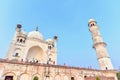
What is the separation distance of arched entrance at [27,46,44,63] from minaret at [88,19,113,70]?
52.6ft

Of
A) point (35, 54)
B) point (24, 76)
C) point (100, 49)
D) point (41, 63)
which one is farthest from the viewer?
point (35, 54)

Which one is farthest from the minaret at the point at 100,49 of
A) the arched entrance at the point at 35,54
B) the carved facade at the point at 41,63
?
the arched entrance at the point at 35,54

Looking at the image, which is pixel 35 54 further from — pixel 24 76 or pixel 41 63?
pixel 24 76

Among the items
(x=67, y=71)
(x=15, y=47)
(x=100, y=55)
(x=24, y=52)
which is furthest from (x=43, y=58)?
(x=100, y=55)

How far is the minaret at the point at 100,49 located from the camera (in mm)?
27392

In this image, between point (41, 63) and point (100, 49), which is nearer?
point (41, 63)

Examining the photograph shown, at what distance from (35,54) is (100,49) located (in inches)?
756

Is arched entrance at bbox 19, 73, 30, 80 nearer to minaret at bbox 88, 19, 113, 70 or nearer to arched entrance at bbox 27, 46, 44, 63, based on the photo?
arched entrance at bbox 27, 46, 44, 63

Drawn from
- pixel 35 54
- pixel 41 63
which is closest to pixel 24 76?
pixel 41 63

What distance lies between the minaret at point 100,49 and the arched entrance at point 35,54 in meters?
16.0

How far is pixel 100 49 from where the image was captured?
29.4 metres

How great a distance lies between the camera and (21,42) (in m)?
33.6

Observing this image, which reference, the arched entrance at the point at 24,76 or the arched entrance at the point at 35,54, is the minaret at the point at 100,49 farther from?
the arched entrance at the point at 24,76

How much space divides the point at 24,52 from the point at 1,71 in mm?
14172
